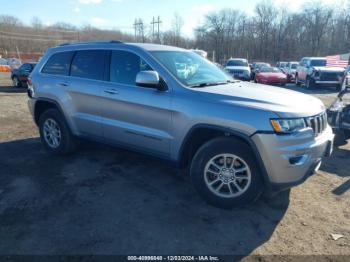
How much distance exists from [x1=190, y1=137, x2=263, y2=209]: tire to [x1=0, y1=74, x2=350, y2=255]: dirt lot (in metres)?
0.16

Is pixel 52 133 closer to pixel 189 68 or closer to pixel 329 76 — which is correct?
pixel 189 68

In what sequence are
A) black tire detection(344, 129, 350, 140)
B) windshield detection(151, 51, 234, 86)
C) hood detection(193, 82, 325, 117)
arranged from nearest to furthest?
1. hood detection(193, 82, 325, 117)
2. windshield detection(151, 51, 234, 86)
3. black tire detection(344, 129, 350, 140)

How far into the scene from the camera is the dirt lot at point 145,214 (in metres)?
2.94

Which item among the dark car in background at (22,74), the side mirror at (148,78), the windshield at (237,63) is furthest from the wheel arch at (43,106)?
the windshield at (237,63)

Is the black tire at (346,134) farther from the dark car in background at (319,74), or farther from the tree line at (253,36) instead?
the tree line at (253,36)

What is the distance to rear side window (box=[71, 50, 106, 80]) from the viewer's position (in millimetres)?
4555

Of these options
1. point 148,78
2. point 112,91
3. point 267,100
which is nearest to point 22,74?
point 112,91

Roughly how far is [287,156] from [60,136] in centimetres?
377

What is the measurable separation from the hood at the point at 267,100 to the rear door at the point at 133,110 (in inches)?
24.0

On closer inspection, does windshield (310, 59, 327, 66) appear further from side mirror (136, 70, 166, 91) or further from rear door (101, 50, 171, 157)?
side mirror (136, 70, 166, 91)

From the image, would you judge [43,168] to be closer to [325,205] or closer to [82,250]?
[82,250]

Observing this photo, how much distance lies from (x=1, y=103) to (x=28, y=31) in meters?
78.9

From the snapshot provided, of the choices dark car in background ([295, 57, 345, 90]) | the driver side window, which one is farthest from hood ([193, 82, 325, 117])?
dark car in background ([295, 57, 345, 90])

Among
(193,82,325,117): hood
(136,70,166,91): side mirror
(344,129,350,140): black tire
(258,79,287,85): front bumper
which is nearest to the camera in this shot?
(193,82,325,117): hood
